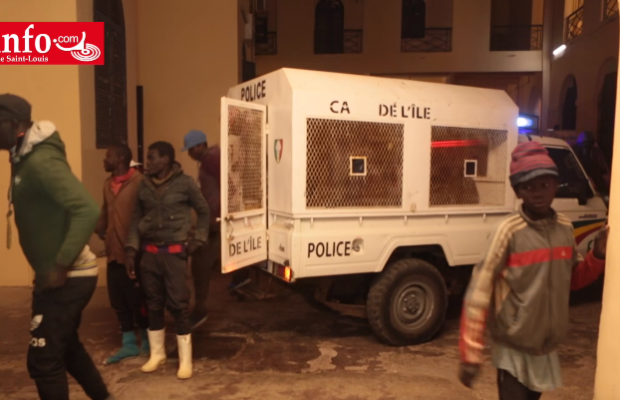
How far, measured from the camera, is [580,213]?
596cm

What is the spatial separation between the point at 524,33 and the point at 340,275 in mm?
16871

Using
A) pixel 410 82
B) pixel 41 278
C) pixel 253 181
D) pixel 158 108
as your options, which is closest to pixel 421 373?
pixel 253 181

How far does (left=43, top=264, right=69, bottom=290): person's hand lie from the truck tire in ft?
9.00

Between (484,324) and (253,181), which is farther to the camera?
(253,181)

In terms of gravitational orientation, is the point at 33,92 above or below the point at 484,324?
above

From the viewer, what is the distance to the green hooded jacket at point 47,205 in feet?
8.83

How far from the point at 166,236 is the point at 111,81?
458 cm

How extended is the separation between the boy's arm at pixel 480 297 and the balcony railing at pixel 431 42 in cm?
1694

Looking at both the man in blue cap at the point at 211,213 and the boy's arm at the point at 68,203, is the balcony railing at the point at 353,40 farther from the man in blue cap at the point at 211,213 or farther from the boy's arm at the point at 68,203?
the boy's arm at the point at 68,203

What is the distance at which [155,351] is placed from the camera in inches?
171

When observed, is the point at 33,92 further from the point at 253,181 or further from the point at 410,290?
the point at 410,290

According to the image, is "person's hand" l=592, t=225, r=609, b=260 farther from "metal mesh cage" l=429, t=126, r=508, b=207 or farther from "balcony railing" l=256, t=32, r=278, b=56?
"balcony railing" l=256, t=32, r=278, b=56

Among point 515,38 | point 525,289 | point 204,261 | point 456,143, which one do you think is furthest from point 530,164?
point 515,38

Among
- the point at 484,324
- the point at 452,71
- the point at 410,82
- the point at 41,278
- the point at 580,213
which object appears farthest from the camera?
the point at 452,71
